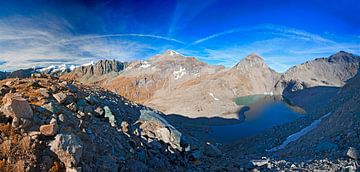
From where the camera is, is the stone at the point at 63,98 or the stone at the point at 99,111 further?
the stone at the point at 99,111

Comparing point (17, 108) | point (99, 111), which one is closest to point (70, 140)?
point (17, 108)

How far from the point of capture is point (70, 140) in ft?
30.5

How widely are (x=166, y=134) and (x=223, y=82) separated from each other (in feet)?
537

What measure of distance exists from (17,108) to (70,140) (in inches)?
85.9

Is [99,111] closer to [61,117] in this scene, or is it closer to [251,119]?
[61,117]

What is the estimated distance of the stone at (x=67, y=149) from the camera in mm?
8930

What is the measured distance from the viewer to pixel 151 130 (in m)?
18.1

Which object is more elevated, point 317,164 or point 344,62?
point 344,62

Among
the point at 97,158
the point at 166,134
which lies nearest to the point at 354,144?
the point at 166,134

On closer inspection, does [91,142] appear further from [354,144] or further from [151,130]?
[354,144]

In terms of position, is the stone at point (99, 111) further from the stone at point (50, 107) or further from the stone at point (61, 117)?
the stone at point (61, 117)

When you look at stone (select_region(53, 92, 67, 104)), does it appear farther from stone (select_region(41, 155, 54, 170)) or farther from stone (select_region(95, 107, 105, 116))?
stone (select_region(41, 155, 54, 170))

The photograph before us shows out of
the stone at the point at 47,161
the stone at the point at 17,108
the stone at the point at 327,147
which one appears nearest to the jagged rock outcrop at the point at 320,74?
the stone at the point at 327,147

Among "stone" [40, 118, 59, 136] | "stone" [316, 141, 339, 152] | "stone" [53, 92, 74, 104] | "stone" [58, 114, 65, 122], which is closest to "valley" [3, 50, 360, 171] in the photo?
"stone" [316, 141, 339, 152]
